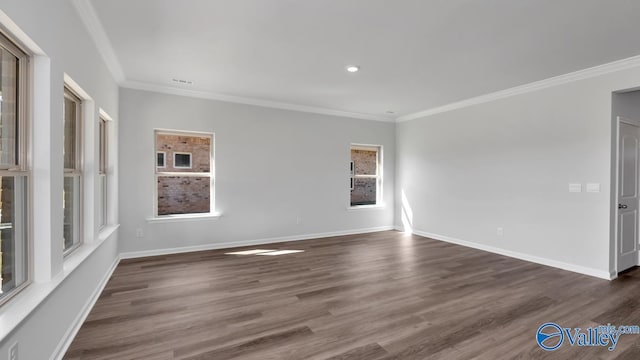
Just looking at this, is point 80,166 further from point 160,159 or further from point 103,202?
point 160,159

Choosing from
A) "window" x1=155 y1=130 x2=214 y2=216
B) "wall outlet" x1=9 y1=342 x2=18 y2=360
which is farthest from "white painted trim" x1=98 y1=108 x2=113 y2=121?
"wall outlet" x1=9 y1=342 x2=18 y2=360

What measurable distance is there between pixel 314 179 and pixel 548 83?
397cm

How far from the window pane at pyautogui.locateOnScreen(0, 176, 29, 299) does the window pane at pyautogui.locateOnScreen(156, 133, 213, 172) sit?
→ 3.13 meters

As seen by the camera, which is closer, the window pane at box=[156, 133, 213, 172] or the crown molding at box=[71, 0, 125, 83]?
the crown molding at box=[71, 0, 125, 83]

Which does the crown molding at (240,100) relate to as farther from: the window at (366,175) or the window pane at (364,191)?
the window pane at (364,191)

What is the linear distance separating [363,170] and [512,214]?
Answer: 3040 millimetres

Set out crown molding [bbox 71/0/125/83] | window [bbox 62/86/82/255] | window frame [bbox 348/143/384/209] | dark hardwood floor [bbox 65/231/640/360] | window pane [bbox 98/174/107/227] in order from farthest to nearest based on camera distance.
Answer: window frame [bbox 348/143/384/209] → window pane [bbox 98/174/107/227] → window [bbox 62/86/82/255] → crown molding [bbox 71/0/125/83] → dark hardwood floor [bbox 65/231/640/360]

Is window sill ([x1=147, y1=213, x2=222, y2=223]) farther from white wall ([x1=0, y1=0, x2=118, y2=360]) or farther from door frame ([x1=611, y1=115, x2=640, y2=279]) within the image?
door frame ([x1=611, y1=115, x2=640, y2=279])

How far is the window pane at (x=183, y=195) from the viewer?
195 inches

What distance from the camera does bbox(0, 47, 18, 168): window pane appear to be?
161 centimetres

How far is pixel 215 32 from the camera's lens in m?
2.85

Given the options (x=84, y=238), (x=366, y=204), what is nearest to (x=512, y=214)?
(x=366, y=204)

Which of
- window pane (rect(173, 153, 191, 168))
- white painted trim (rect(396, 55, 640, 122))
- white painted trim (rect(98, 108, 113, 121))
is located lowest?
window pane (rect(173, 153, 191, 168))

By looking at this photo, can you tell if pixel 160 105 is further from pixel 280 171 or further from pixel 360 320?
pixel 360 320
